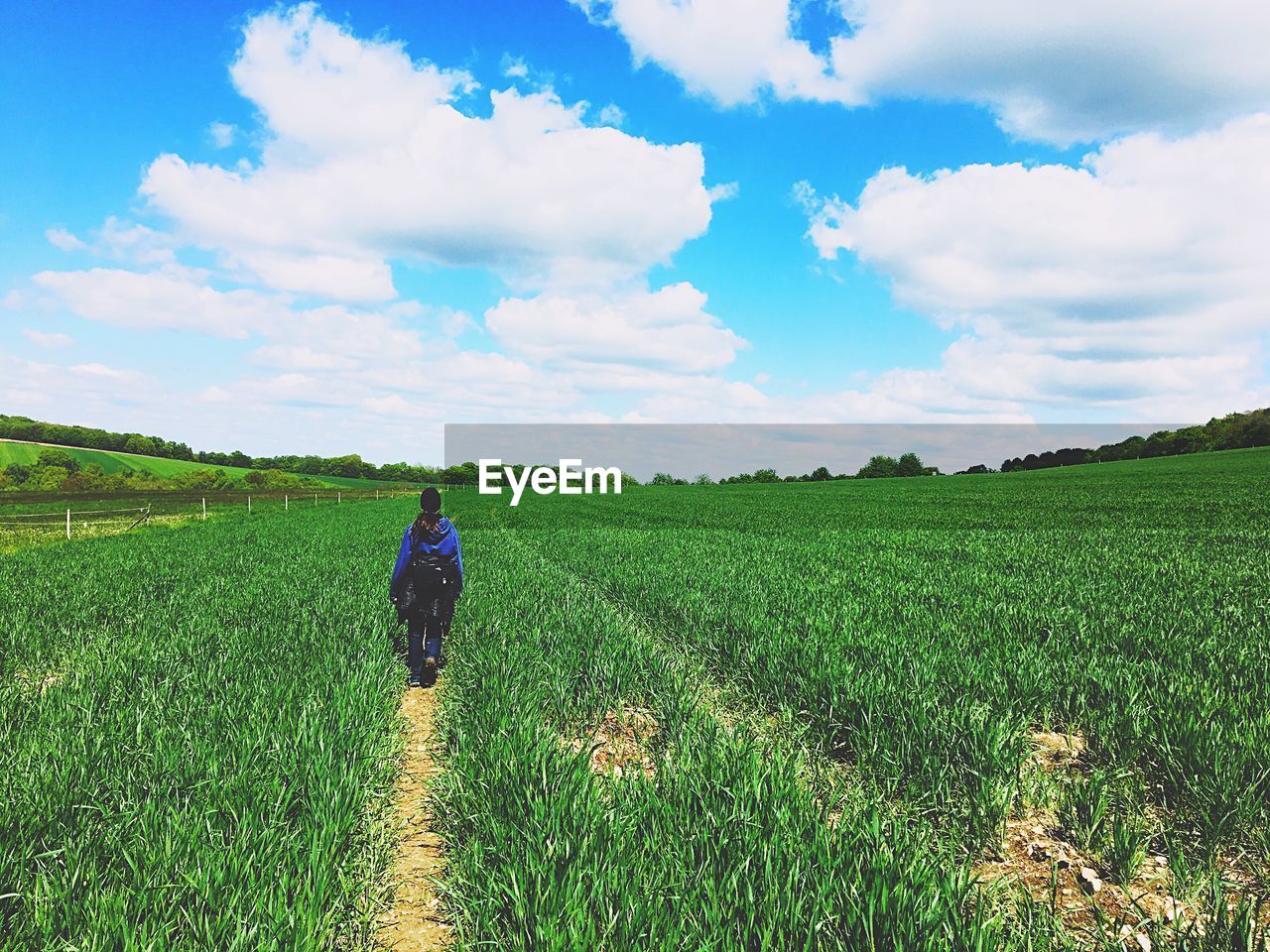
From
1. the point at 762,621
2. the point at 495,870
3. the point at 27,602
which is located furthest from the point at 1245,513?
the point at 27,602

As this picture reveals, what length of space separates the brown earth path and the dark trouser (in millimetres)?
1666

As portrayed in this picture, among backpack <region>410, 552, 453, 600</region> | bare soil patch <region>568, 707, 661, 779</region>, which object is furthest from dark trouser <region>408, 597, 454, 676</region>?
bare soil patch <region>568, 707, 661, 779</region>

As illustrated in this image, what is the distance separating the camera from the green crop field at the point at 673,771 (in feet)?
9.35

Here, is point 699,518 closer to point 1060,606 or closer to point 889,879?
point 1060,606

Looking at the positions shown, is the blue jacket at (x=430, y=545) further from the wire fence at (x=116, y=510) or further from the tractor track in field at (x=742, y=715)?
the wire fence at (x=116, y=510)

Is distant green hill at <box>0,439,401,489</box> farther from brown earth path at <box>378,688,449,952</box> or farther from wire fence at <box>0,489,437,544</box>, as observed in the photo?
brown earth path at <box>378,688,449,952</box>

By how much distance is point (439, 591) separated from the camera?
7492 mm

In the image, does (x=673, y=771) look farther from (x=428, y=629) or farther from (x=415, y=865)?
(x=428, y=629)

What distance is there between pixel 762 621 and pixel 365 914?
5744 millimetres

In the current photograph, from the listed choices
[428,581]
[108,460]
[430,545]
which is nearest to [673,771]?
[428,581]

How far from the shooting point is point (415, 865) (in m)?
3.86

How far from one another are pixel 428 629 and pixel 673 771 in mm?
4320

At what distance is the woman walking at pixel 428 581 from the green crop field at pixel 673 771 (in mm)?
435

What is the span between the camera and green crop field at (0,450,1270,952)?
→ 285 centimetres
